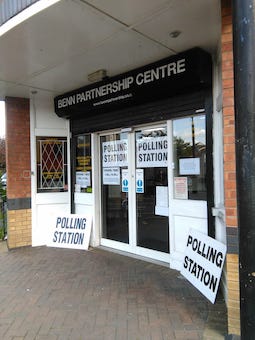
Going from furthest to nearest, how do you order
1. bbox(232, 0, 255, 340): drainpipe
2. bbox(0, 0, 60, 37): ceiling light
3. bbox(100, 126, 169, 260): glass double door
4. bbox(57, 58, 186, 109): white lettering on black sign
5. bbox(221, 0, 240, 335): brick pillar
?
bbox(100, 126, 169, 260): glass double door < bbox(57, 58, 186, 109): white lettering on black sign < bbox(0, 0, 60, 37): ceiling light < bbox(221, 0, 240, 335): brick pillar < bbox(232, 0, 255, 340): drainpipe

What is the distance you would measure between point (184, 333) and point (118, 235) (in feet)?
9.69

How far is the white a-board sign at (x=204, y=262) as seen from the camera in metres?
3.58

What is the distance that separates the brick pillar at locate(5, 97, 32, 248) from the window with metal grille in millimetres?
244

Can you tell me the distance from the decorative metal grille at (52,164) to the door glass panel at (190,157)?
2.74 metres

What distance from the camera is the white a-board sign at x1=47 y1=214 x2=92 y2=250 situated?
19.6 feet

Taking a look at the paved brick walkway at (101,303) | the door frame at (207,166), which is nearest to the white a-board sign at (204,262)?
the paved brick walkway at (101,303)

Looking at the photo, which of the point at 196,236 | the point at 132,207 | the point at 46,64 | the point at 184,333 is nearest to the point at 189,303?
the point at 184,333

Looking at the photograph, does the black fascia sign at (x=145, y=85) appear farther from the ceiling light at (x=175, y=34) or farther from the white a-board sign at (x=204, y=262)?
the white a-board sign at (x=204, y=262)

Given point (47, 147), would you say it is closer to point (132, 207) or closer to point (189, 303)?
point (132, 207)

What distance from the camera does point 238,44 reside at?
1.59 meters

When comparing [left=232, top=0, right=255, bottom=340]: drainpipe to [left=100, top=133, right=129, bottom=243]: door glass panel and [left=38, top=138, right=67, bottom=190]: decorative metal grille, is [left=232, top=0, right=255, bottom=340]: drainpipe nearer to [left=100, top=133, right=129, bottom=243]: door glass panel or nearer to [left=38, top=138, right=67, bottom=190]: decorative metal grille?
[left=100, top=133, right=129, bottom=243]: door glass panel

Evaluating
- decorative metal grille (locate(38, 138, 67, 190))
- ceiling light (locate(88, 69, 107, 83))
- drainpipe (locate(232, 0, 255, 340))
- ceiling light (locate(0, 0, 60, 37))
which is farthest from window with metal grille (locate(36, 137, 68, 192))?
drainpipe (locate(232, 0, 255, 340))

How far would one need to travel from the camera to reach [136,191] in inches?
211

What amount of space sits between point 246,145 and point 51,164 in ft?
17.5
